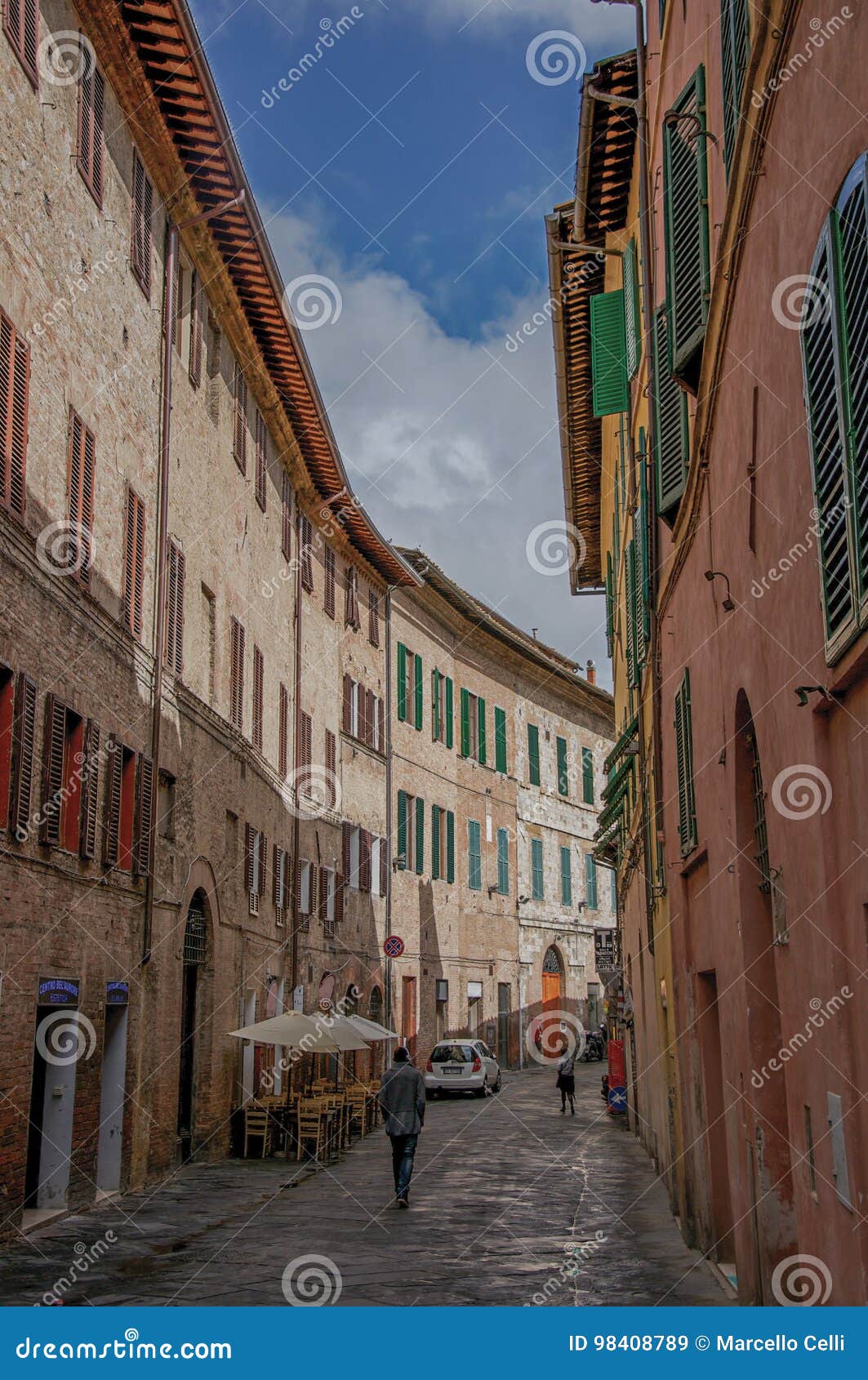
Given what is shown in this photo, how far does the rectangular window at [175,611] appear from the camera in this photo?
1700cm

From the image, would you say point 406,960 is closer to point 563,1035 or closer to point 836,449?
point 563,1035

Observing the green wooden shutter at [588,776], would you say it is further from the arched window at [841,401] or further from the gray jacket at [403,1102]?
the arched window at [841,401]

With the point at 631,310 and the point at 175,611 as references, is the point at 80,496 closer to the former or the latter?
the point at 175,611

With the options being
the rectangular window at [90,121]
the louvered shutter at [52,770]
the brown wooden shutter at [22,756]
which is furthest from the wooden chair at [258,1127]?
the rectangular window at [90,121]

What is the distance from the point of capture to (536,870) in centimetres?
4331

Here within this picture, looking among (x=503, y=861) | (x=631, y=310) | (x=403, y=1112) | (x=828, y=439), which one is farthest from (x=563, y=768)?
(x=828, y=439)

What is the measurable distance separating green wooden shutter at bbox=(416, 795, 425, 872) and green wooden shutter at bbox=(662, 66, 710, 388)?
2621 centimetres

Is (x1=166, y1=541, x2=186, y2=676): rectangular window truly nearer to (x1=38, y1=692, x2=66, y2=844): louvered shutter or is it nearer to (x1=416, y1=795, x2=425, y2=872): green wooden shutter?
(x1=38, y1=692, x2=66, y2=844): louvered shutter

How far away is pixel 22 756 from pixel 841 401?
342 inches

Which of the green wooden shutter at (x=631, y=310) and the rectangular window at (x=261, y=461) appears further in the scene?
the rectangular window at (x=261, y=461)

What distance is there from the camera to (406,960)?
33.5 metres

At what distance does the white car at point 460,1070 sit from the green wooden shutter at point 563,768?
45.6 feet

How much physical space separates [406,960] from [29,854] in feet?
73.5

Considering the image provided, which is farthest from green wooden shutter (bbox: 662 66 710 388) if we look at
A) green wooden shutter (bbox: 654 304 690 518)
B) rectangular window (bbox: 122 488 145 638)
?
rectangular window (bbox: 122 488 145 638)
